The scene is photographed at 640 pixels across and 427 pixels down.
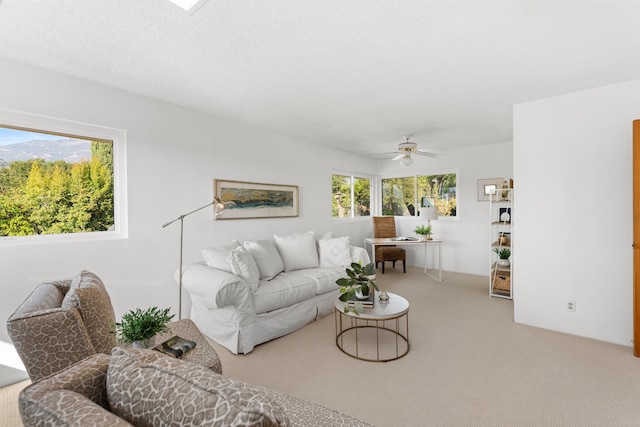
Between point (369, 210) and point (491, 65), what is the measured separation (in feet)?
14.5

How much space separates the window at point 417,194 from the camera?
18.6 ft

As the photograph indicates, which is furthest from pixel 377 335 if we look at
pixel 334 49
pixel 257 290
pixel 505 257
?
pixel 505 257

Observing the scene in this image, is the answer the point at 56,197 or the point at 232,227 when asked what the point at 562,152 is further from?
the point at 56,197

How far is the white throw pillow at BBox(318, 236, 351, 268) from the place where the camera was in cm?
390

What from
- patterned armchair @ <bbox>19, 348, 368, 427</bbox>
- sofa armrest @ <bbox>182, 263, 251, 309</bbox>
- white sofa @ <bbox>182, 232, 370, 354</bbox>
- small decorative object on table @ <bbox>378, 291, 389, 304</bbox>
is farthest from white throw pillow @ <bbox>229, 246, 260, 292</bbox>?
patterned armchair @ <bbox>19, 348, 368, 427</bbox>

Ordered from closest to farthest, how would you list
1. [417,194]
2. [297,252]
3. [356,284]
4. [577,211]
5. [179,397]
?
1. [179,397]
2. [356,284]
3. [577,211]
4. [297,252]
5. [417,194]

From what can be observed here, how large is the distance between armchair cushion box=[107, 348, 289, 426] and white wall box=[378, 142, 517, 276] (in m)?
5.51

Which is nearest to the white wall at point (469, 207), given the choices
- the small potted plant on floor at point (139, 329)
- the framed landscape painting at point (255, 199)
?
the framed landscape painting at point (255, 199)

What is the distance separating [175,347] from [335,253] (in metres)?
2.59

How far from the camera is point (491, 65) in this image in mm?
2320

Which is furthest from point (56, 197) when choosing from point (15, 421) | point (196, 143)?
point (15, 421)

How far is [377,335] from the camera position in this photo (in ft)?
8.79

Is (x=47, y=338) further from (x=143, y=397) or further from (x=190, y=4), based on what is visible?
(x=190, y=4)

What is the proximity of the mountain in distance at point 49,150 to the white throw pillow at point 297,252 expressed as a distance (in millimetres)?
2197
